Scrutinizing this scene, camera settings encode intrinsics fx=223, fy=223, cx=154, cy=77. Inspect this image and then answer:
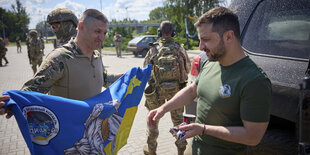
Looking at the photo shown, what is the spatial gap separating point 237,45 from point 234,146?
2.50 feet

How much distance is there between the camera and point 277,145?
208 cm

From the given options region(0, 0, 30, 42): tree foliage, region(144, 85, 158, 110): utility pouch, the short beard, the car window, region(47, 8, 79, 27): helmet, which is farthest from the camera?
region(0, 0, 30, 42): tree foliage

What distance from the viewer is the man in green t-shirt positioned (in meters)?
1.45

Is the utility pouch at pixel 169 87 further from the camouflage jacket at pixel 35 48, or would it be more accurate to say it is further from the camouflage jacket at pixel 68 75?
the camouflage jacket at pixel 35 48

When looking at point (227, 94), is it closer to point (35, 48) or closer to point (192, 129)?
point (192, 129)

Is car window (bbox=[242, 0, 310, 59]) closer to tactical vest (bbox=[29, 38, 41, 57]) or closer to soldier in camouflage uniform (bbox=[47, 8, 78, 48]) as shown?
soldier in camouflage uniform (bbox=[47, 8, 78, 48])

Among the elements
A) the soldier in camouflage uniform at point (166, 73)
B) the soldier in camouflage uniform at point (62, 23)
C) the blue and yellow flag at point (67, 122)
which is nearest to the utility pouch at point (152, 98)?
the soldier in camouflage uniform at point (166, 73)

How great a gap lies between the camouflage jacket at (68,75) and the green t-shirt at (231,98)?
116cm

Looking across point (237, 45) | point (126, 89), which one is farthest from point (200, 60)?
point (237, 45)

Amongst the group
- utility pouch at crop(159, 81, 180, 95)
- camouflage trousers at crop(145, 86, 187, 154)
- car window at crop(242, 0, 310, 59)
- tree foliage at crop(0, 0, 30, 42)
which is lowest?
camouflage trousers at crop(145, 86, 187, 154)

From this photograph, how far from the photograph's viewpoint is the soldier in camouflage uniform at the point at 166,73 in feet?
11.7

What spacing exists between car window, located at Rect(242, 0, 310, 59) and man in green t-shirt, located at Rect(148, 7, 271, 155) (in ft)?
2.79

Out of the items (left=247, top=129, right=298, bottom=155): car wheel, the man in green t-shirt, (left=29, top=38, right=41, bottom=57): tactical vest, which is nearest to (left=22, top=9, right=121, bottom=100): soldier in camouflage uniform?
the man in green t-shirt

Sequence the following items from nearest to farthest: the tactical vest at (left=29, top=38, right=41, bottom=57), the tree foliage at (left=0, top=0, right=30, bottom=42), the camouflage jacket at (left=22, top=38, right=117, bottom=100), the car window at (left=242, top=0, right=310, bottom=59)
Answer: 1. the camouflage jacket at (left=22, top=38, right=117, bottom=100)
2. the car window at (left=242, top=0, right=310, bottom=59)
3. the tactical vest at (left=29, top=38, right=41, bottom=57)
4. the tree foliage at (left=0, top=0, right=30, bottom=42)
